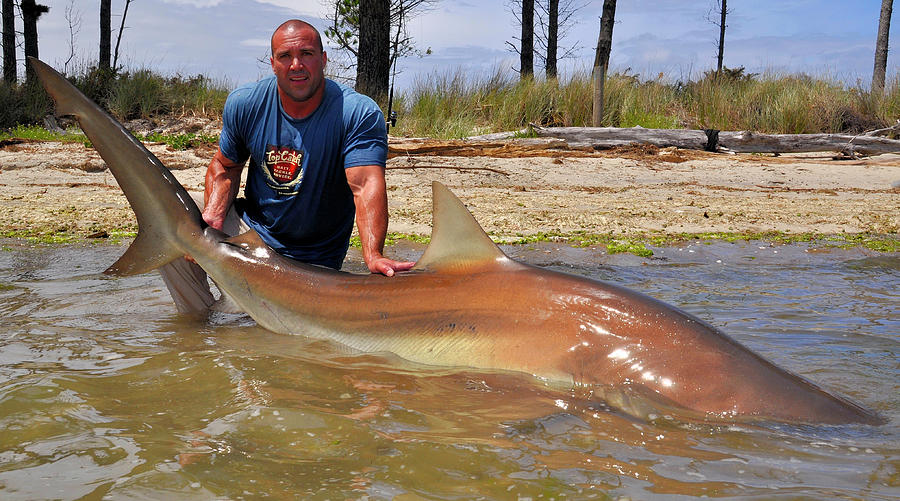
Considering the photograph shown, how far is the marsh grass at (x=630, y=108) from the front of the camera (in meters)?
13.4

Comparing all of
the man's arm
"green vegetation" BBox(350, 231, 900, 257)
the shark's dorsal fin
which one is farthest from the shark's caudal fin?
"green vegetation" BBox(350, 231, 900, 257)

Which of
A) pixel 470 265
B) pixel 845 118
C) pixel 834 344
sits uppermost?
pixel 845 118

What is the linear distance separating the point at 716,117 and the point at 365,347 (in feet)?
41.7

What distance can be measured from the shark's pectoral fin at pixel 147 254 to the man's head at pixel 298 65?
37.8 inches

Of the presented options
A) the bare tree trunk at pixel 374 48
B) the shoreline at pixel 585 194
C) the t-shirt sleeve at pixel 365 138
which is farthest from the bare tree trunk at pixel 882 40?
the t-shirt sleeve at pixel 365 138

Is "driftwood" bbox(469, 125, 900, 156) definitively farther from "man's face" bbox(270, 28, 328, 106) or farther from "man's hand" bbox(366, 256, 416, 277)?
"man's hand" bbox(366, 256, 416, 277)

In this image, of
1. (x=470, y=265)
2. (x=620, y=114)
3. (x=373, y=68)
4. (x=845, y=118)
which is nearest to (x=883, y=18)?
(x=845, y=118)

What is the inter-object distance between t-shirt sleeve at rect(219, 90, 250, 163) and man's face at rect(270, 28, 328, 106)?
30cm

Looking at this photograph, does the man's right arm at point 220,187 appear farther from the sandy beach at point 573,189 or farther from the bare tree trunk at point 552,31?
the bare tree trunk at point 552,31

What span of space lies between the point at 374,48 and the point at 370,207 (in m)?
11.0

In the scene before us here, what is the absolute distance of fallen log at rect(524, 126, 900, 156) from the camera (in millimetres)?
11859

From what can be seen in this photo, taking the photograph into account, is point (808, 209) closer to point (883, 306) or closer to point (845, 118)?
point (883, 306)

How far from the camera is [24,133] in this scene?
12.5 metres

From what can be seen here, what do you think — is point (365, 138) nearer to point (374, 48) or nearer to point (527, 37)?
point (374, 48)
